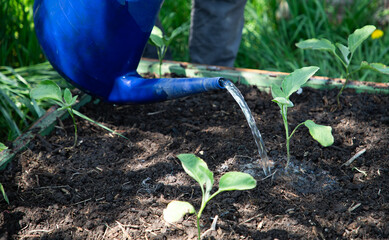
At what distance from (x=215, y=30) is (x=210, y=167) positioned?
1.19m

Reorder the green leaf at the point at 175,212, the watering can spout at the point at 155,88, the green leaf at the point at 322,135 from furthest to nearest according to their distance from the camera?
the watering can spout at the point at 155,88 → the green leaf at the point at 322,135 → the green leaf at the point at 175,212

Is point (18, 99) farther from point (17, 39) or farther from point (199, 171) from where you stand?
point (199, 171)

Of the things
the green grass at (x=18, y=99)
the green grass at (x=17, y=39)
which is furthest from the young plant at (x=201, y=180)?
the green grass at (x=17, y=39)

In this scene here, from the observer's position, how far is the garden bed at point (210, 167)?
130 cm

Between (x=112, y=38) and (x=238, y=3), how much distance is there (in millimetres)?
1010

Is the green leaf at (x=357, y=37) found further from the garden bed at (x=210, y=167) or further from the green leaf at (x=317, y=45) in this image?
the garden bed at (x=210, y=167)

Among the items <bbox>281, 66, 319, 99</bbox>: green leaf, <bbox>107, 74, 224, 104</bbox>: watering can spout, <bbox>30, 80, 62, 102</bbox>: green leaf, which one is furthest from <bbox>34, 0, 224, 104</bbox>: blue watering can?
<bbox>281, 66, 319, 99</bbox>: green leaf

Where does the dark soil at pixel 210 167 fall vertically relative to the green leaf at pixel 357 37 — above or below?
below

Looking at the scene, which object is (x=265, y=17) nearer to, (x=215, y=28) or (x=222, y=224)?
(x=215, y=28)

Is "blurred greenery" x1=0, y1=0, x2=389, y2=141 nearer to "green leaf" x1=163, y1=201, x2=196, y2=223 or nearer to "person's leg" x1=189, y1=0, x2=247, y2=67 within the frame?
"person's leg" x1=189, y1=0, x2=247, y2=67

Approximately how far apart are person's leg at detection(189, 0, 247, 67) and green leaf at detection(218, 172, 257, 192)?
150 cm

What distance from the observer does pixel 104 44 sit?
64.7 inches

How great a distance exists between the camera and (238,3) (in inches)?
94.2

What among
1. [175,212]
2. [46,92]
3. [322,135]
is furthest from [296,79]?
[46,92]
